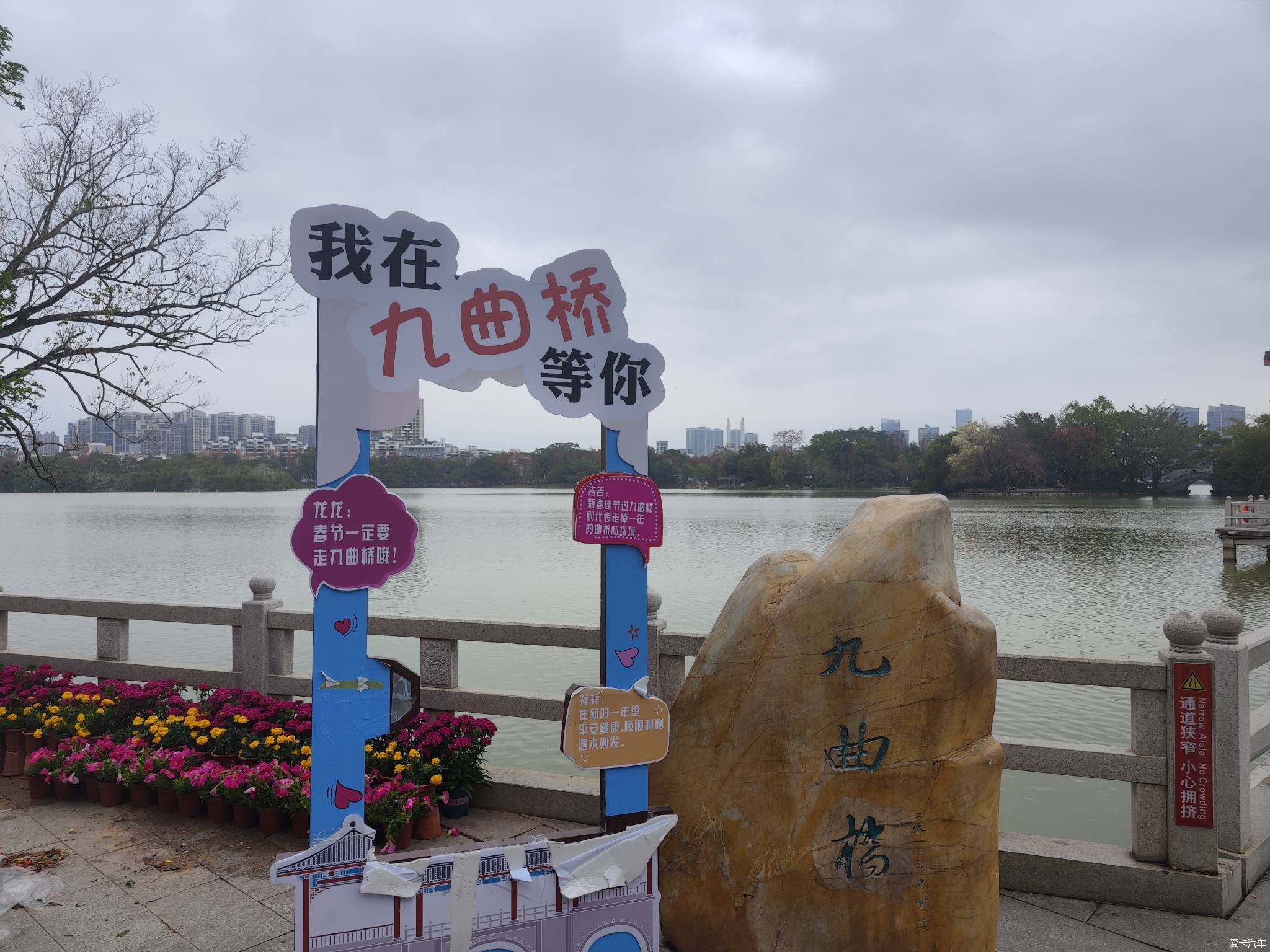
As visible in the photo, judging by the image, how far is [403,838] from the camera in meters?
4.11

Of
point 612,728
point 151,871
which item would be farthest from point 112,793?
point 612,728

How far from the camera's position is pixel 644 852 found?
114 inches

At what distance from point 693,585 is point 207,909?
13.4 meters

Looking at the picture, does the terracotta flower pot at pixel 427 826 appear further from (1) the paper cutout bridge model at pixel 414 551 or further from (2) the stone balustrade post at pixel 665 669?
(1) the paper cutout bridge model at pixel 414 551

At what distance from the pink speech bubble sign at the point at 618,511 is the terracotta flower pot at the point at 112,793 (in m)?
3.64

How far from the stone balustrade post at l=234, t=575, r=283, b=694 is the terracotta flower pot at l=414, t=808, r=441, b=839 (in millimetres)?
1966

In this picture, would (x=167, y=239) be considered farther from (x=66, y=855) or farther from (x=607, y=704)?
(x=607, y=704)

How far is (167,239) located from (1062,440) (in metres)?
50.6

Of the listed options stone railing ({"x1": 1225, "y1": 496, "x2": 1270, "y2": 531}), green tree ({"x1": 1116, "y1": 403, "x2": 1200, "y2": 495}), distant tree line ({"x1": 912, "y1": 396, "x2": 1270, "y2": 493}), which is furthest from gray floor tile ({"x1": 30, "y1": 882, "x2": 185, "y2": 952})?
green tree ({"x1": 1116, "y1": 403, "x2": 1200, "y2": 495})

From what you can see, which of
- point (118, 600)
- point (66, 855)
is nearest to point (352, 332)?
point (66, 855)

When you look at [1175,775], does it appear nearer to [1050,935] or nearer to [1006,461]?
[1050,935]

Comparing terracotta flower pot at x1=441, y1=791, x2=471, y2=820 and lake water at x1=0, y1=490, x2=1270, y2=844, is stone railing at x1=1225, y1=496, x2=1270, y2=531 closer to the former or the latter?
lake water at x1=0, y1=490, x2=1270, y2=844

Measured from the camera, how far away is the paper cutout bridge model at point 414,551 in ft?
8.51

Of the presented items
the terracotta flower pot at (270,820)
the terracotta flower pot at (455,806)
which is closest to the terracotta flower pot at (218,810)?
the terracotta flower pot at (270,820)
